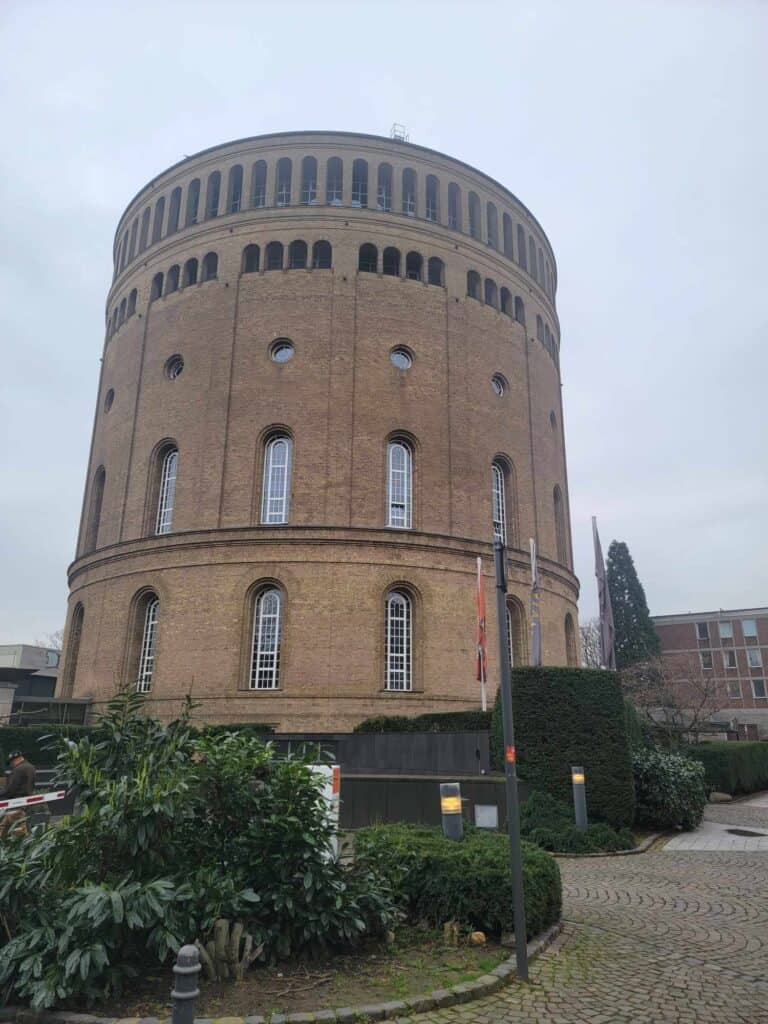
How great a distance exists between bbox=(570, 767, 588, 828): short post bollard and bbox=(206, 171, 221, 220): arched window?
25212mm

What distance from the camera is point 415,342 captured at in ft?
91.7

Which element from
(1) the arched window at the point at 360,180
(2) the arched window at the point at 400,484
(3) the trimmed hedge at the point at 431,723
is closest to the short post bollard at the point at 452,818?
(3) the trimmed hedge at the point at 431,723

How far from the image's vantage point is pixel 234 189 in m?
30.0

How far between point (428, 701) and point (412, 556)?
15.7ft

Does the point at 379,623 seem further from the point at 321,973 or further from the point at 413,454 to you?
the point at 321,973

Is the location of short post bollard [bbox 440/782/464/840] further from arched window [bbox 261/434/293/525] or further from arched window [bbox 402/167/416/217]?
arched window [bbox 402/167/416/217]

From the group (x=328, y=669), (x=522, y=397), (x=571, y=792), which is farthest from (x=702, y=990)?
(x=522, y=397)

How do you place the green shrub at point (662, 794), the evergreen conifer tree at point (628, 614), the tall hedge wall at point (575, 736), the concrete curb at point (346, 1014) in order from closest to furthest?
the concrete curb at point (346, 1014) → the tall hedge wall at point (575, 736) → the green shrub at point (662, 794) → the evergreen conifer tree at point (628, 614)

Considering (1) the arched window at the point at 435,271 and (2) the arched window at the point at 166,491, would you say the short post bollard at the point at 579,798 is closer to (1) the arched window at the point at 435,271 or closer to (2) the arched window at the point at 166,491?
(2) the arched window at the point at 166,491

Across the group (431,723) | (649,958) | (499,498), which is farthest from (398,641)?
(649,958)

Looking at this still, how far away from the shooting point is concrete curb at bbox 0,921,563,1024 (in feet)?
17.3

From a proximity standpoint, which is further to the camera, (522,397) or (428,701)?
(522,397)

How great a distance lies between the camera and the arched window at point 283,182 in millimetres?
29328

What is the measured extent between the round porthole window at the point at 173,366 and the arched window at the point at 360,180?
30.9 ft
